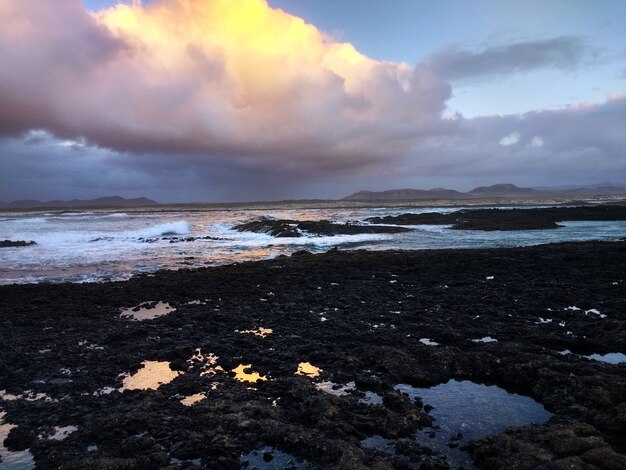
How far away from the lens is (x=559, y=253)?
23.6 metres

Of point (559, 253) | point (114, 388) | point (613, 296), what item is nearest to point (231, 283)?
point (114, 388)

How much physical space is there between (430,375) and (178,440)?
478 centimetres

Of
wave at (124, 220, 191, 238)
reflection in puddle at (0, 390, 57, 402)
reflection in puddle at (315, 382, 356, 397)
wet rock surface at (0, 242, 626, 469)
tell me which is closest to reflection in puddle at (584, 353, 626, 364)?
wet rock surface at (0, 242, 626, 469)

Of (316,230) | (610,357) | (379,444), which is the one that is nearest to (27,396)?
(379,444)

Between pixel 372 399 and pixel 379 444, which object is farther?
pixel 372 399

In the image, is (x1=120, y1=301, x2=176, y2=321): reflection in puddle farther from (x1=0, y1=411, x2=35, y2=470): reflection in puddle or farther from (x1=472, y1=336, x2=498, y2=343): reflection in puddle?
(x1=472, y1=336, x2=498, y2=343): reflection in puddle

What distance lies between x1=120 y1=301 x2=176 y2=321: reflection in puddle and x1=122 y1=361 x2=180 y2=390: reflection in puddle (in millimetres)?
4295

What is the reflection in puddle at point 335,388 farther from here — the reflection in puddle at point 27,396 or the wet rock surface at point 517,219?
the wet rock surface at point 517,219

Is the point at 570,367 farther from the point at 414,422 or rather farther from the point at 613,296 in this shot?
the point at 613,296

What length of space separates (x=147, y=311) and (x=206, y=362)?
5669 millimetres

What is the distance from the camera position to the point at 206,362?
9312 mm

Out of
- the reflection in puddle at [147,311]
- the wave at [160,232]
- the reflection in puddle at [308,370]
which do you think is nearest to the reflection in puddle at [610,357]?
the reflection in puddle at [308,370]

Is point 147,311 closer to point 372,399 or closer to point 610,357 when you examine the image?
point 372,399

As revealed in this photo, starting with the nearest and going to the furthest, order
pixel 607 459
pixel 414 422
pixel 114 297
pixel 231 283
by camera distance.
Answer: pixel 607 459 < pixel 414 422 < pixel 114 297 < pixel 231 283
